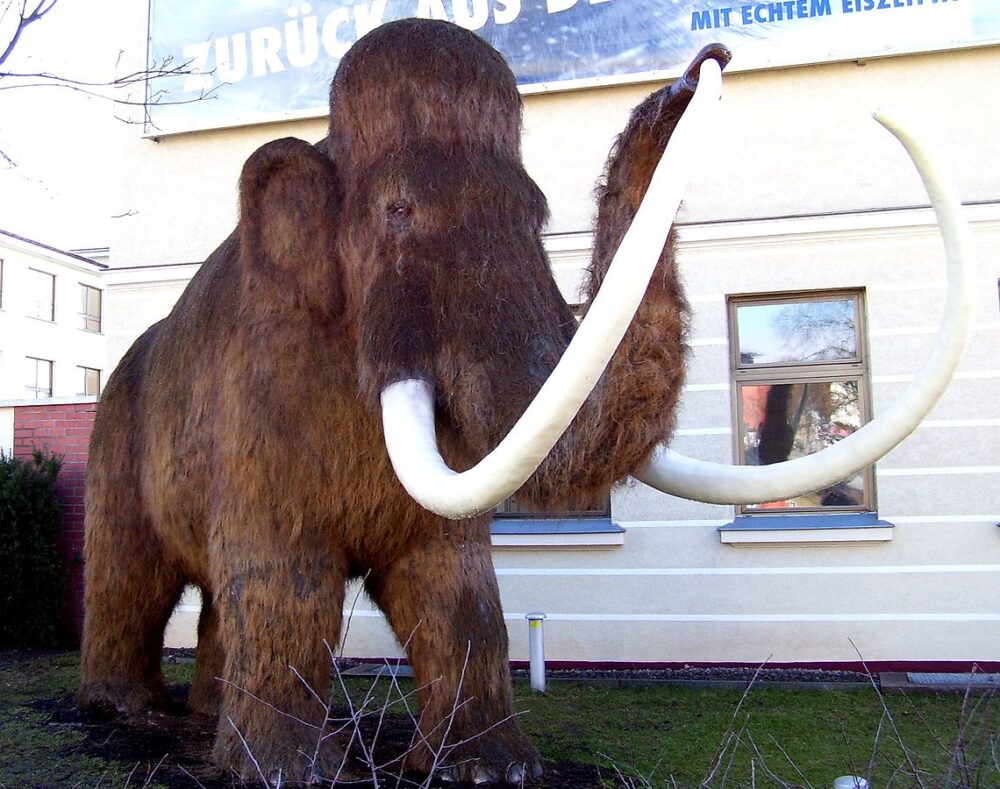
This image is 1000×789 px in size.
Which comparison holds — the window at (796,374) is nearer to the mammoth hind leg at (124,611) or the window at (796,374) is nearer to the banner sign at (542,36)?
the banner sign at (542,36)

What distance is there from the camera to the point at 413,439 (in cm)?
277

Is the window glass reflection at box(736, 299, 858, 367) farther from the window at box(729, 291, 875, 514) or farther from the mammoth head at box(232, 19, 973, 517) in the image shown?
the mammoth head at box(232, 19, 973, 517)

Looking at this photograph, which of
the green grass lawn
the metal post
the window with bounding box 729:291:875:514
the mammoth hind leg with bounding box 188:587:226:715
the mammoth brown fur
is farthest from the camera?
the window with bounding box 729:291:875:514

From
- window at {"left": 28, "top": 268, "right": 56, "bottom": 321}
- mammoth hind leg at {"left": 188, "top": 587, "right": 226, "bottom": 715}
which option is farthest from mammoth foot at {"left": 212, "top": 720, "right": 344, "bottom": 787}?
window at {"left": 28, "top": 268, "right": 56, "bottom": 321}

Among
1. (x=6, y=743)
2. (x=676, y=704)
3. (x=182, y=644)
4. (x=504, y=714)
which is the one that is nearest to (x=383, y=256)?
(x=504, y=714)

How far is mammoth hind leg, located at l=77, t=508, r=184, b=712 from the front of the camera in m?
4.73

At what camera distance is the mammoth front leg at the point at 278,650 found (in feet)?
11.0

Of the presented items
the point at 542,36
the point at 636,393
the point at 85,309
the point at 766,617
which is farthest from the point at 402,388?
the point at 85,309

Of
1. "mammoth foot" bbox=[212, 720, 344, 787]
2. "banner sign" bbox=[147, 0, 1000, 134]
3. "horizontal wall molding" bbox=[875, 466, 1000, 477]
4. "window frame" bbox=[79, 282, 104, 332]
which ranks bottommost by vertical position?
"mammoth foot" bbox=[212, 720, 344, 787]

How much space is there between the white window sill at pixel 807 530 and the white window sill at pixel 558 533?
2.83 feet

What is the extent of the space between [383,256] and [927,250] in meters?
5.71

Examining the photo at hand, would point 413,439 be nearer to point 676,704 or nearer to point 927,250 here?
point 676,704

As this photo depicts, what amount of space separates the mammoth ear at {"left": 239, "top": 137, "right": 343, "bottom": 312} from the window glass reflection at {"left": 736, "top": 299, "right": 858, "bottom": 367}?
5238 millimetres

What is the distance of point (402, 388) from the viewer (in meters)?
2.92
